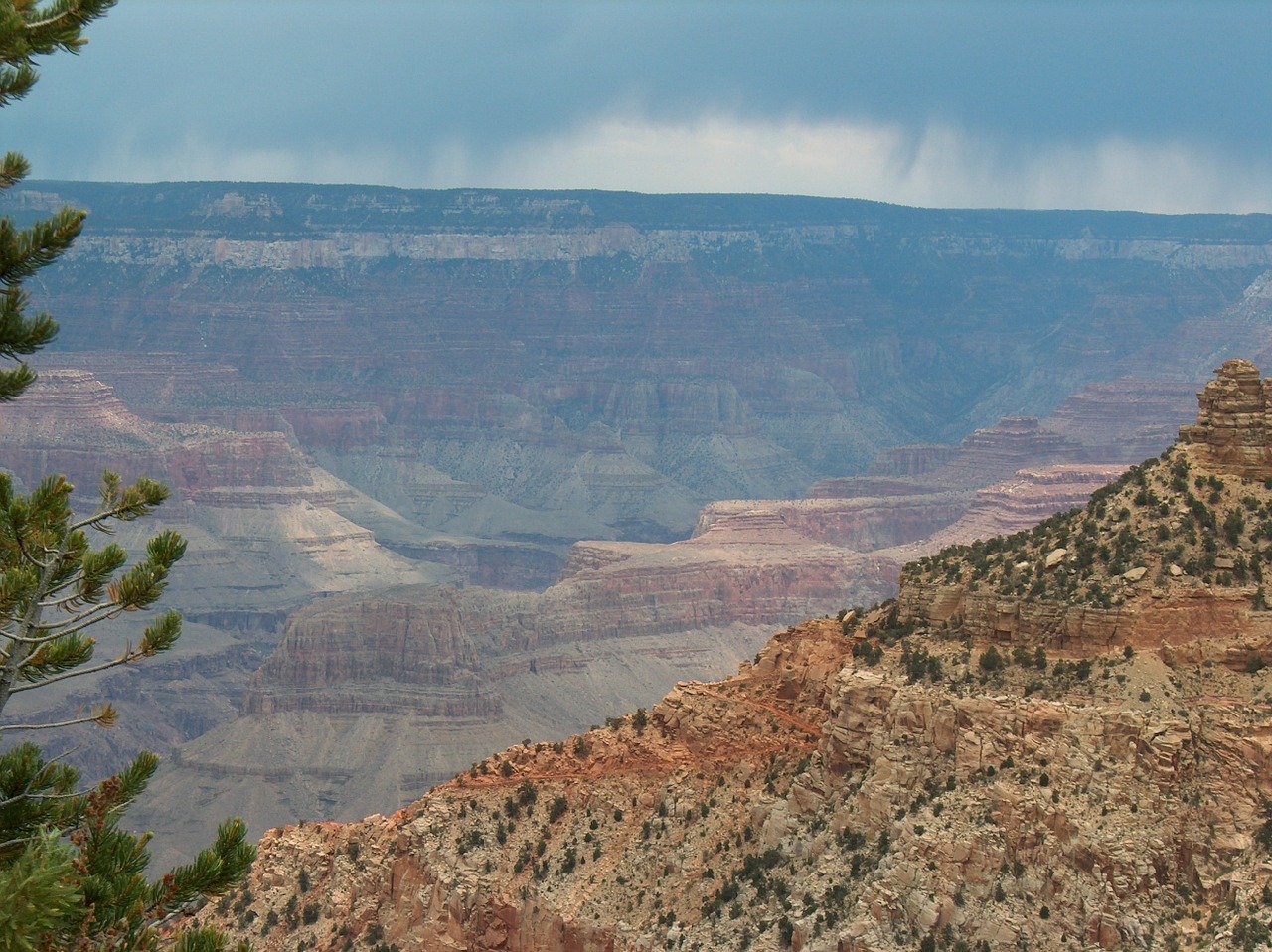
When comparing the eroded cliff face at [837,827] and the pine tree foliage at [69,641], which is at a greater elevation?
the pine tree foliage at [69,641]

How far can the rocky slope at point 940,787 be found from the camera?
3791 cm

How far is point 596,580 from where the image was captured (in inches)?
7156

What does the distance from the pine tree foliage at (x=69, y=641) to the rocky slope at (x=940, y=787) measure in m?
15.6

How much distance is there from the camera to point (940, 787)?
40.4 meters

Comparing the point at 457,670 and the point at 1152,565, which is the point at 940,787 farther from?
the point at 457,670

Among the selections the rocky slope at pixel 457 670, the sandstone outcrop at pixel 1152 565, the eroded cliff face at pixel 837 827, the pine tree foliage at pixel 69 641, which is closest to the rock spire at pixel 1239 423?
the sandstone outcrop at pixel 1152 565

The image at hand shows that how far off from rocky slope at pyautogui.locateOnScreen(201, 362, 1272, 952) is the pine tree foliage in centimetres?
1557

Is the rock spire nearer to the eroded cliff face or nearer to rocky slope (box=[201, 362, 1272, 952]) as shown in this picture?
rocky slope (box=[201, 362, 1272, 952])

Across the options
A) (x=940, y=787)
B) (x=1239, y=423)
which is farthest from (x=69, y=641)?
(x=1239, y=423)

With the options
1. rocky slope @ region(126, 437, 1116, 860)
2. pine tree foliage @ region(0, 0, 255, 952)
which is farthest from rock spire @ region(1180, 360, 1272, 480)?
rocky slope @ region(126, 437, 1116, 860)

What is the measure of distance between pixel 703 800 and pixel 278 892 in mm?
11316

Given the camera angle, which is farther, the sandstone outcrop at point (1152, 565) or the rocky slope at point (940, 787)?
the sandstone outcrop at point (1152, 565)

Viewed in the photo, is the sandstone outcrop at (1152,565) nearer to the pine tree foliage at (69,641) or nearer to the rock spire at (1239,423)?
the rock spire at (1239,423)

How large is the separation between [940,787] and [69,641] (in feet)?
58.7
